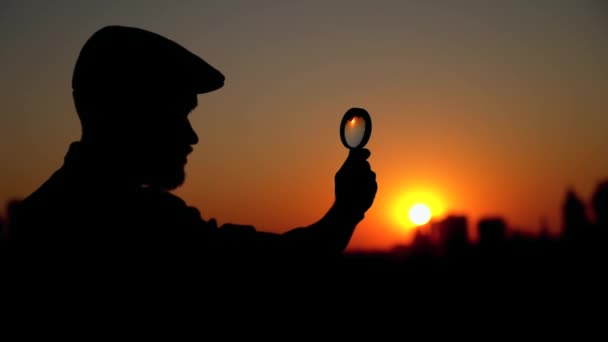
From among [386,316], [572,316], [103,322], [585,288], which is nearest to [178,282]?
[103,322]

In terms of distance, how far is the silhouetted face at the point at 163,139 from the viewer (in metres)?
2.76

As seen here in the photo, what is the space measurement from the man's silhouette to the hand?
11cm

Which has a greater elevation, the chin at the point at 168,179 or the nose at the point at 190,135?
the nose at the point at 190,135

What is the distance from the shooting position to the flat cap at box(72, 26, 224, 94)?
2.73m

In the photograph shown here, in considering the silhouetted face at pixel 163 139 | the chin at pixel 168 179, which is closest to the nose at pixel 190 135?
the silhouetted face at pixel 163 139

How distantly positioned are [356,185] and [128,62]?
4.48ft

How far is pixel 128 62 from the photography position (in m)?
2.75

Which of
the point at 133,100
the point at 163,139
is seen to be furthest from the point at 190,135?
the point at 133,100

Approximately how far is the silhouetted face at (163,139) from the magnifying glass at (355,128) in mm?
1054

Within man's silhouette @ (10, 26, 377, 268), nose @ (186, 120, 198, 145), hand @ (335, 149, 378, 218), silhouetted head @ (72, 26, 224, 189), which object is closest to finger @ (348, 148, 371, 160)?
hand @ (335, 149, 378, 218)

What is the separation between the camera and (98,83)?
2730 millimetres

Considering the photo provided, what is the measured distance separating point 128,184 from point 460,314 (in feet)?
122

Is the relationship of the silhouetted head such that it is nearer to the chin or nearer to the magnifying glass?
the chin

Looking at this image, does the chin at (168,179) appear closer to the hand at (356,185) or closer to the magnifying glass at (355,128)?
the hand at (356,185)
